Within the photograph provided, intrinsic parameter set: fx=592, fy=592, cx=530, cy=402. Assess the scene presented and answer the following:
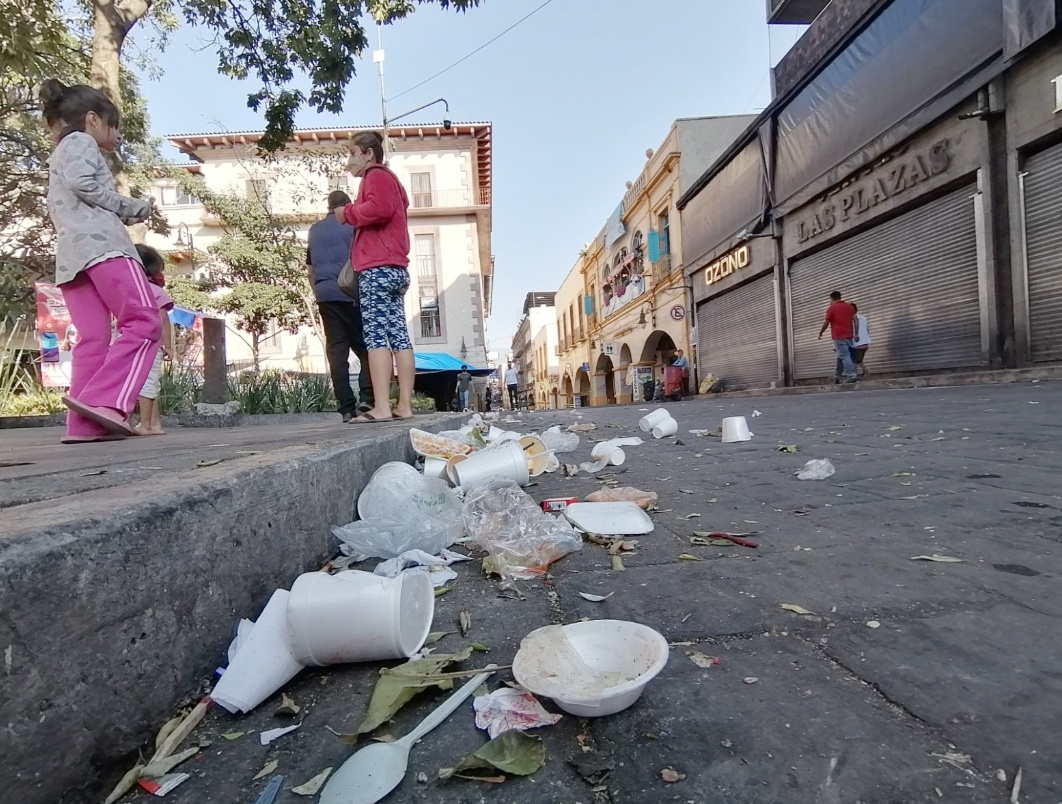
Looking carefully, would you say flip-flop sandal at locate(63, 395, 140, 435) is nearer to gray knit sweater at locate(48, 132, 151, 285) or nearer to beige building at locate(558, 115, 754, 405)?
gray knit sweater at locate(48, 132, 151, 285)

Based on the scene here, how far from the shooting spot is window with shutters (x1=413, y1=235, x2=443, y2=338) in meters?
24.9

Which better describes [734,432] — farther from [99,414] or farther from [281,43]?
[281,43]

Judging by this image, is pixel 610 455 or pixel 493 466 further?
pixel 610 455

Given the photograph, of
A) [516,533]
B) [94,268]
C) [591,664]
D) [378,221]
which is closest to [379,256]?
[378,221]

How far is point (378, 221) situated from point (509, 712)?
118 inches

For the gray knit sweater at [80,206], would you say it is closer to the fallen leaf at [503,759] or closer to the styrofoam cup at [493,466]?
the styrofoam cup at [493,466]

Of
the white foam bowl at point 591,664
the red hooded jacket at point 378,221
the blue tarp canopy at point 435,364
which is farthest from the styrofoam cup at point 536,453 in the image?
the blue tarp canopy at point 435,364

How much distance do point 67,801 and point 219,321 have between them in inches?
270

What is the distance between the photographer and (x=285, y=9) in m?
6.01

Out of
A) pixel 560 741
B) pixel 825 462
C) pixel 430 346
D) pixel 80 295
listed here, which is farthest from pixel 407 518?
pixel 430 346

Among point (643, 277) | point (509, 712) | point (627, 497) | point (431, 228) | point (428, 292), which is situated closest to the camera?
point (509, 712)

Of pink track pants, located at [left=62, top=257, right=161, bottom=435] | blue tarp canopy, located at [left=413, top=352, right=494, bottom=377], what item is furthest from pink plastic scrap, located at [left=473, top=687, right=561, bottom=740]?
blue tarp canopy, located at [left=413, top=352, right=494, bottom=377]

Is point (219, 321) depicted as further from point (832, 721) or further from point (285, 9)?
point (832, 721)

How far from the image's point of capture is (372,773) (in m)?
0.72
